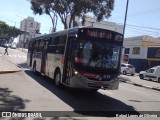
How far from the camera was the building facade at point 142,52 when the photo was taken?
177ft

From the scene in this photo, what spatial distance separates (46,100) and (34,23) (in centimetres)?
16616

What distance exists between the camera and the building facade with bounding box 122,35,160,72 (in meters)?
53.9

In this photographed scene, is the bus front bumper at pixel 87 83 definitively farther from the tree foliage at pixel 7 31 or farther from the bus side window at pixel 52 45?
the tree foliage at pixel 7 31

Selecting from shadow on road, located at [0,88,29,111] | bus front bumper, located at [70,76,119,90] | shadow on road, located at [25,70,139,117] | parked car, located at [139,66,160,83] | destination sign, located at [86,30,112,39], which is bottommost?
parked car, located at [139,66,160,83]

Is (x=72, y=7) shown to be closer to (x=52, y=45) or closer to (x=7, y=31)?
(x=52, y=45)

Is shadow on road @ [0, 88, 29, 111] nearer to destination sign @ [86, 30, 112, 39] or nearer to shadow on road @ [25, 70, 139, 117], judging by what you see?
shadow on road @ [25, 70, 139, 117]

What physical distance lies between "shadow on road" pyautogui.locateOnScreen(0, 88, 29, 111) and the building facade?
143 ft

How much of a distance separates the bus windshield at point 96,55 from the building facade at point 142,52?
4078 centimetres

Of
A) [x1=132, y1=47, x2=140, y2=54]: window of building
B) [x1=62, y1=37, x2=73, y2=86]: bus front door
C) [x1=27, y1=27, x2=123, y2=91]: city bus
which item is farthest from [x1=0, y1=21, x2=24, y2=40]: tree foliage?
[x1=27, y1=27, x2=123, y2=91]: city bus

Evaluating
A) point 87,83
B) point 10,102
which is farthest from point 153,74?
point 10,102

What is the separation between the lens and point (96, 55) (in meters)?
12.8

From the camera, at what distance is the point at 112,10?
41.7m

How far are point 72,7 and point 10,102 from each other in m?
30.5

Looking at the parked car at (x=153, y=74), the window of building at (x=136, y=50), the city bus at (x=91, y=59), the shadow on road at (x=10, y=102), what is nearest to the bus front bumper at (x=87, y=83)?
the city bus at (x=91, y=59)
